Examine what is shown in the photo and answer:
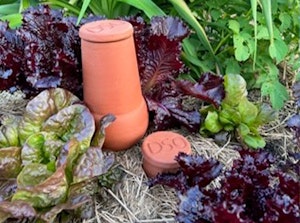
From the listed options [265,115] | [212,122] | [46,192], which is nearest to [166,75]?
[212,122]

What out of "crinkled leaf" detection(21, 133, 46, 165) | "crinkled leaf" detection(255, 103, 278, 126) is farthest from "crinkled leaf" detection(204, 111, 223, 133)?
"crinkled leaf" detection(21, 133, 46, 165)

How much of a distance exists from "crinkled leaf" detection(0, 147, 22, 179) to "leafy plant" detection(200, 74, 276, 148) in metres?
0.52

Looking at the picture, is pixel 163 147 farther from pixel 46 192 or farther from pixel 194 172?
pixel 46 192

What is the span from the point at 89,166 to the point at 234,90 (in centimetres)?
51

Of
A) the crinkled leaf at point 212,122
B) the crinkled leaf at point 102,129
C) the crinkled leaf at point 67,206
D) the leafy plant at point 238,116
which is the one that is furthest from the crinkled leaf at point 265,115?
the crinkled leaf at point 67,206

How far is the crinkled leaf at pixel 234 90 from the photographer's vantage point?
4.43 ft

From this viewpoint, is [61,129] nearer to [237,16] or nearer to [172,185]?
[172,185]

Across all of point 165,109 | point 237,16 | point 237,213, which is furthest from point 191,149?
point 237,16

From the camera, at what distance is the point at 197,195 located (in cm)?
99

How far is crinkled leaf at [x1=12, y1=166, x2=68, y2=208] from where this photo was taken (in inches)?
39.3

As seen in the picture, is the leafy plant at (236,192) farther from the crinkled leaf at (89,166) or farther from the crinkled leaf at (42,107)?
the crinkled leaf at (42,107)

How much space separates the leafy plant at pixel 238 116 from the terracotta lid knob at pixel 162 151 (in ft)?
0.46

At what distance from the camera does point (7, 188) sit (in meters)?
1.10

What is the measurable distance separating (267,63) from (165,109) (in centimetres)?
44
